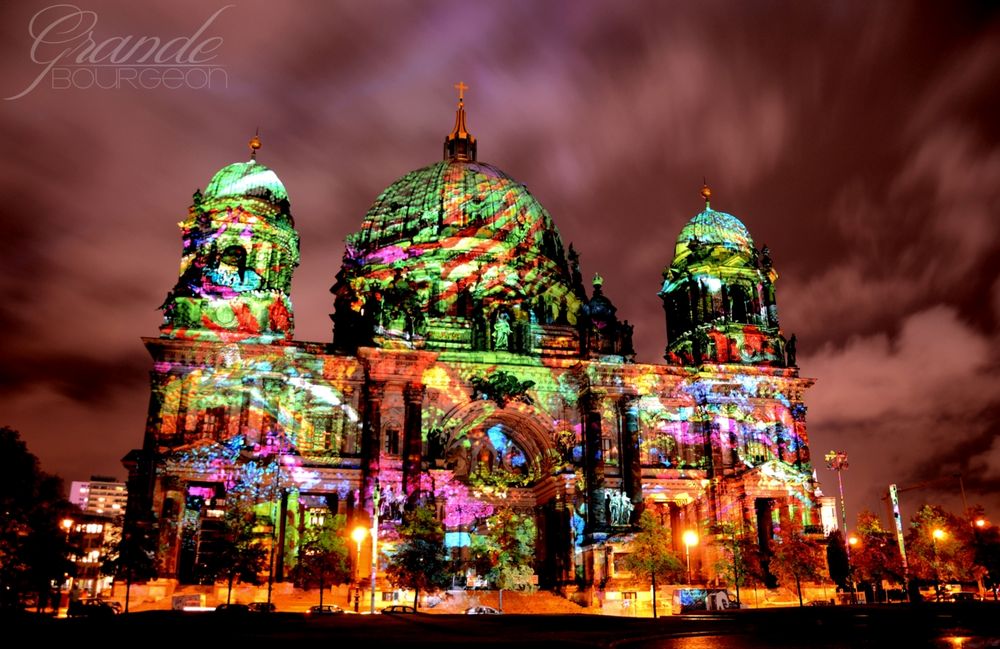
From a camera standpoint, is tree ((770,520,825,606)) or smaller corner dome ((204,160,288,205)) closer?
tree ((770,520,825,606))

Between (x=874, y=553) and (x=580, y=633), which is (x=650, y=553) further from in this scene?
(x=874, y=553)

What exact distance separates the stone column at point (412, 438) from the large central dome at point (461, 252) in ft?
24.2

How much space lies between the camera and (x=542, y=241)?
66.7 m

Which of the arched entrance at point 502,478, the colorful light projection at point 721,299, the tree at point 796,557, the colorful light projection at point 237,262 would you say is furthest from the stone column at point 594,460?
the colorful light projection at point 237,262

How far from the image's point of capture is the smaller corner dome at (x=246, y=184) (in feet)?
175

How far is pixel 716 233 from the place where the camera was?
58500 mm

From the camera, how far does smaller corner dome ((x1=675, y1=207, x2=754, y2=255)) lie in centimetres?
5803

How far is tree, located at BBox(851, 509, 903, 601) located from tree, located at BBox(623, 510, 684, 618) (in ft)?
122

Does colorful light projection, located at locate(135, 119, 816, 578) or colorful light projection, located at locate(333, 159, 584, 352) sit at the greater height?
colorful light projection, located at locate(333, 159, 584, 352)

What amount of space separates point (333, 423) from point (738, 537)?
24.6m

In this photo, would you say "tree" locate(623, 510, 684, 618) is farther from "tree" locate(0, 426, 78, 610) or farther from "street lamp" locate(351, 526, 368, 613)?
"tree" locate(0, 426, 78, 610)

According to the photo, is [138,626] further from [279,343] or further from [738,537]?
[738,537]

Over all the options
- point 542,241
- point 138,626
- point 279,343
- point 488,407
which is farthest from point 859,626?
point 542,241

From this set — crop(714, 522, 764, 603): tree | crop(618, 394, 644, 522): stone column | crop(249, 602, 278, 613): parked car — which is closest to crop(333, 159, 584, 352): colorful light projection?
crop(618, 394, 644, 522): stone column
